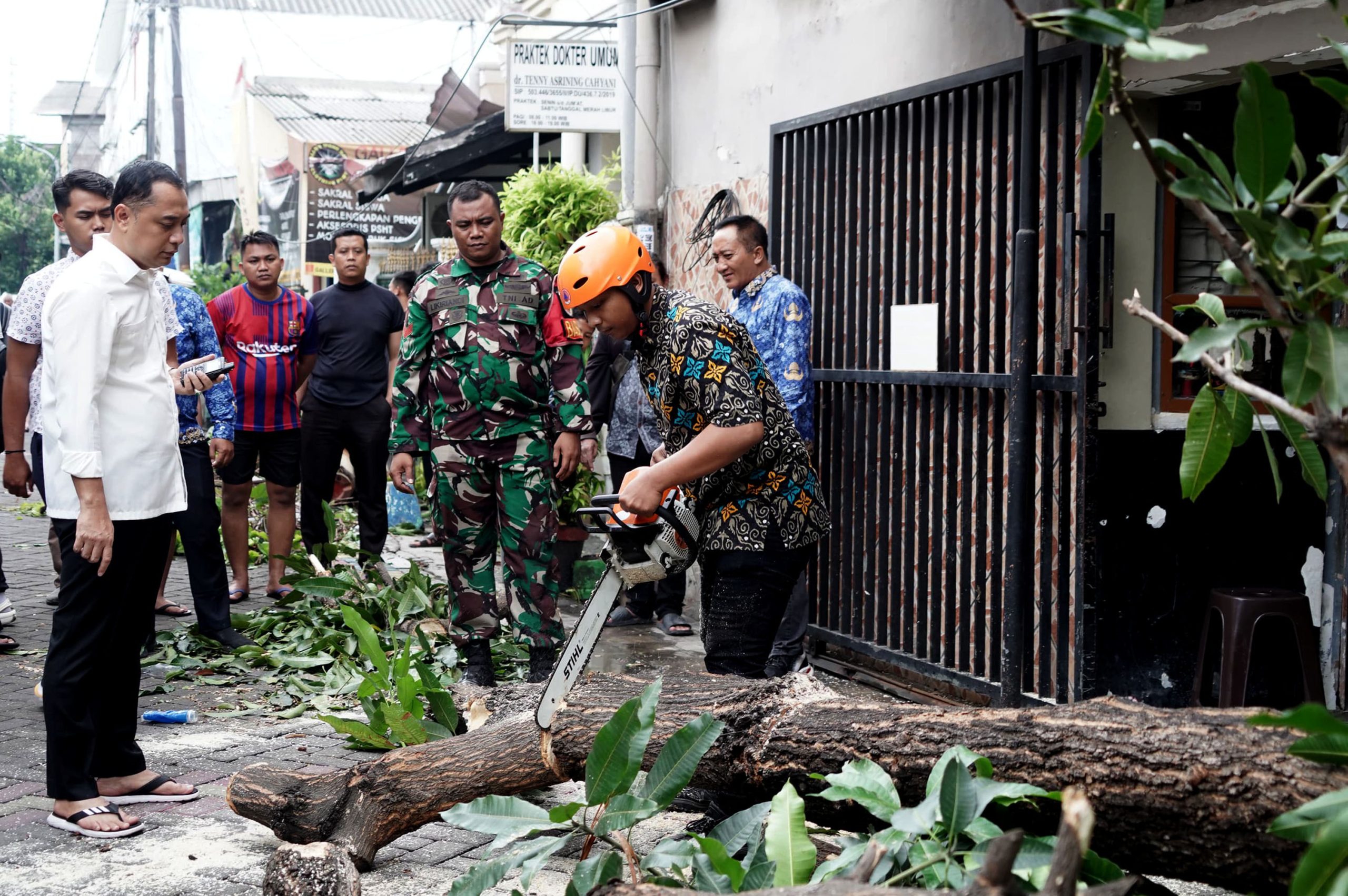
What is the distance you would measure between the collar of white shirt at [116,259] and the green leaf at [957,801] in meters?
3.09

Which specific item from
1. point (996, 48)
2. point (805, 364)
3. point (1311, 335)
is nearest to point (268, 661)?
point (805, 364)

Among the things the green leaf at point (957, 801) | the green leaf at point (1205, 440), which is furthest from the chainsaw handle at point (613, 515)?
the green leaf at point (1205, 440)

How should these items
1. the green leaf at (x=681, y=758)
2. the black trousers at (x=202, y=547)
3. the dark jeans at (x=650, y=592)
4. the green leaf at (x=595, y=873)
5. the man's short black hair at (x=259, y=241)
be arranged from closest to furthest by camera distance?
the green leaf at (x=595, y=873) → the green leaf at (x=681, y=758) → the black trousers at (x=202, y=547) → the dark jeans at (x=650, y=592) → the man's short black hair at (x=259, y=241)

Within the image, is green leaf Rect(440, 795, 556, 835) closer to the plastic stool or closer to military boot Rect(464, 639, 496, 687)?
military boot Rect(464, 639, 496, 687)

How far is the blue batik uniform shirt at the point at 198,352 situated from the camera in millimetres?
6863

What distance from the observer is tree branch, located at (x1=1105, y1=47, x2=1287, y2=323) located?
6.67 feet

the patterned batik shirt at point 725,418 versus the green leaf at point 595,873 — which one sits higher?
the patterned batik shirt at point 725,418

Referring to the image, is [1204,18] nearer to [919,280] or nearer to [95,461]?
[919,280]

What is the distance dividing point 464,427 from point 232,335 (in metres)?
2.62

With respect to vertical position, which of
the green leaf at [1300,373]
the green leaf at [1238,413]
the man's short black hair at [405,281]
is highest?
the man's short black hair at [405,281]

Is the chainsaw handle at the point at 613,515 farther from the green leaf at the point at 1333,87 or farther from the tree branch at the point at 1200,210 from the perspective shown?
the green leaf at the point at 1333,87

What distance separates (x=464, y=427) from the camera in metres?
5.80

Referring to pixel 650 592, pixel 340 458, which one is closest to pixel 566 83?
pixel 340 458

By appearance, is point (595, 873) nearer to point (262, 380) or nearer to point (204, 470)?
point (204, 470)
